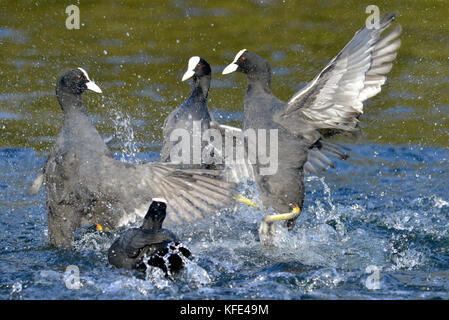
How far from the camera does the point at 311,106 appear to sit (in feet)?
14.2

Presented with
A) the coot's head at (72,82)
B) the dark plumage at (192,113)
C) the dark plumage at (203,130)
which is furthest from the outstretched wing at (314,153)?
the coot's head at (72,82)

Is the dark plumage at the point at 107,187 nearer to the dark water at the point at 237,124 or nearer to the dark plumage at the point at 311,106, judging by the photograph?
the dark water at the point at 237,124

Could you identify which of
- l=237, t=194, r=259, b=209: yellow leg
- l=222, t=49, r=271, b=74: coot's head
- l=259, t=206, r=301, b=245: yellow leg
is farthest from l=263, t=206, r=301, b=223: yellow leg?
l=222, t=49, r=271, b=74: coot's head

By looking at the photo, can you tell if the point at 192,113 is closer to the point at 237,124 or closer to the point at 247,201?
the point at 247,201

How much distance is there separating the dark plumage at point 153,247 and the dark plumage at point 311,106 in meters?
0.91

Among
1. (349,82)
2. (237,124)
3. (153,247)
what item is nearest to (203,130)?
(349,82)

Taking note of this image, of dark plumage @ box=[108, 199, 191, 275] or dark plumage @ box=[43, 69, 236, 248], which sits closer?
dark plumage @ box=[108, 199, 191, 275]

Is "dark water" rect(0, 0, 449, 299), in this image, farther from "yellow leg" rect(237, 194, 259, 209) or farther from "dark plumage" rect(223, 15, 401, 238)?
"dark plumage" rect(223, 15, 401, 238)

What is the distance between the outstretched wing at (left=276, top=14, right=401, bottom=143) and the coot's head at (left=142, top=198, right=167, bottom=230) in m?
1.10

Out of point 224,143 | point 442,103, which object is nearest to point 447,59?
point 442,103

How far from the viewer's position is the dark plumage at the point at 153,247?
370cm

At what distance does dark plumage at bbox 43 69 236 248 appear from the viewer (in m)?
4.09

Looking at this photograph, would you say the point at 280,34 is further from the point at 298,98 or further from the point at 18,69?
the point at 298,98
